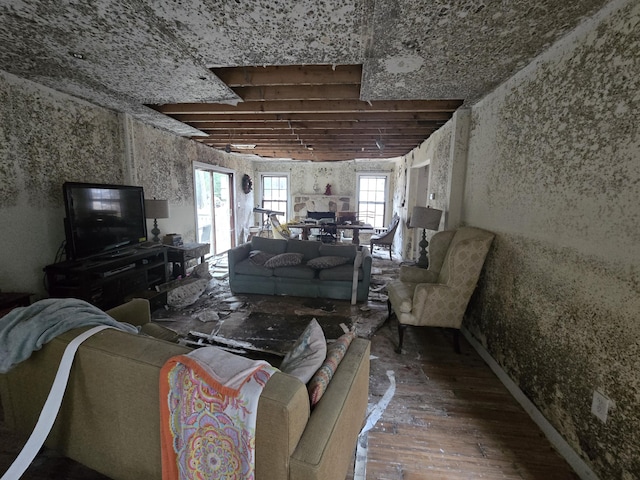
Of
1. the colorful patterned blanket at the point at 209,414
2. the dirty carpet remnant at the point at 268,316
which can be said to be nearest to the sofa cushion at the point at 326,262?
the dirty carpet remnant at the point at 268,316

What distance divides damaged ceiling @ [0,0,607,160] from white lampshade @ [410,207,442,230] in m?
1.14

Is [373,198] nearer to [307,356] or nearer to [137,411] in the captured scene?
[307,356]

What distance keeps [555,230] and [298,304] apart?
277 cm

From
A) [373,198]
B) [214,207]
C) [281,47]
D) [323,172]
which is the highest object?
[281,47]

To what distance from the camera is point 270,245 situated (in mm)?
4297

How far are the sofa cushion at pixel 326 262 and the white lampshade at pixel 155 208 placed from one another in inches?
87.8

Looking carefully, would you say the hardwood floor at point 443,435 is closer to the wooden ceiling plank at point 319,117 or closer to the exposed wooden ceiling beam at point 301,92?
the exposed wooden ceiling beam at point 301,92

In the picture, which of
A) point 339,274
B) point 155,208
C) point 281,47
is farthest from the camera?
point 155,208

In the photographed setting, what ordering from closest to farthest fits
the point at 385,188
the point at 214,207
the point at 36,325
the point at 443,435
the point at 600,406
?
1. the point at 36,325
2. the point at 600,406
3. the point at 443,435
4. the point at 214,207
5. the point at 385,188

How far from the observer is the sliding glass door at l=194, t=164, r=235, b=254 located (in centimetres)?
580

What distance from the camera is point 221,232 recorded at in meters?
6.84

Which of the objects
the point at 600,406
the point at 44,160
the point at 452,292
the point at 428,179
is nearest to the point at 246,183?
the point at 428,179

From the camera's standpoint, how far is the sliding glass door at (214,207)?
5.80 meters

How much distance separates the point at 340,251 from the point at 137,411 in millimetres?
3188
